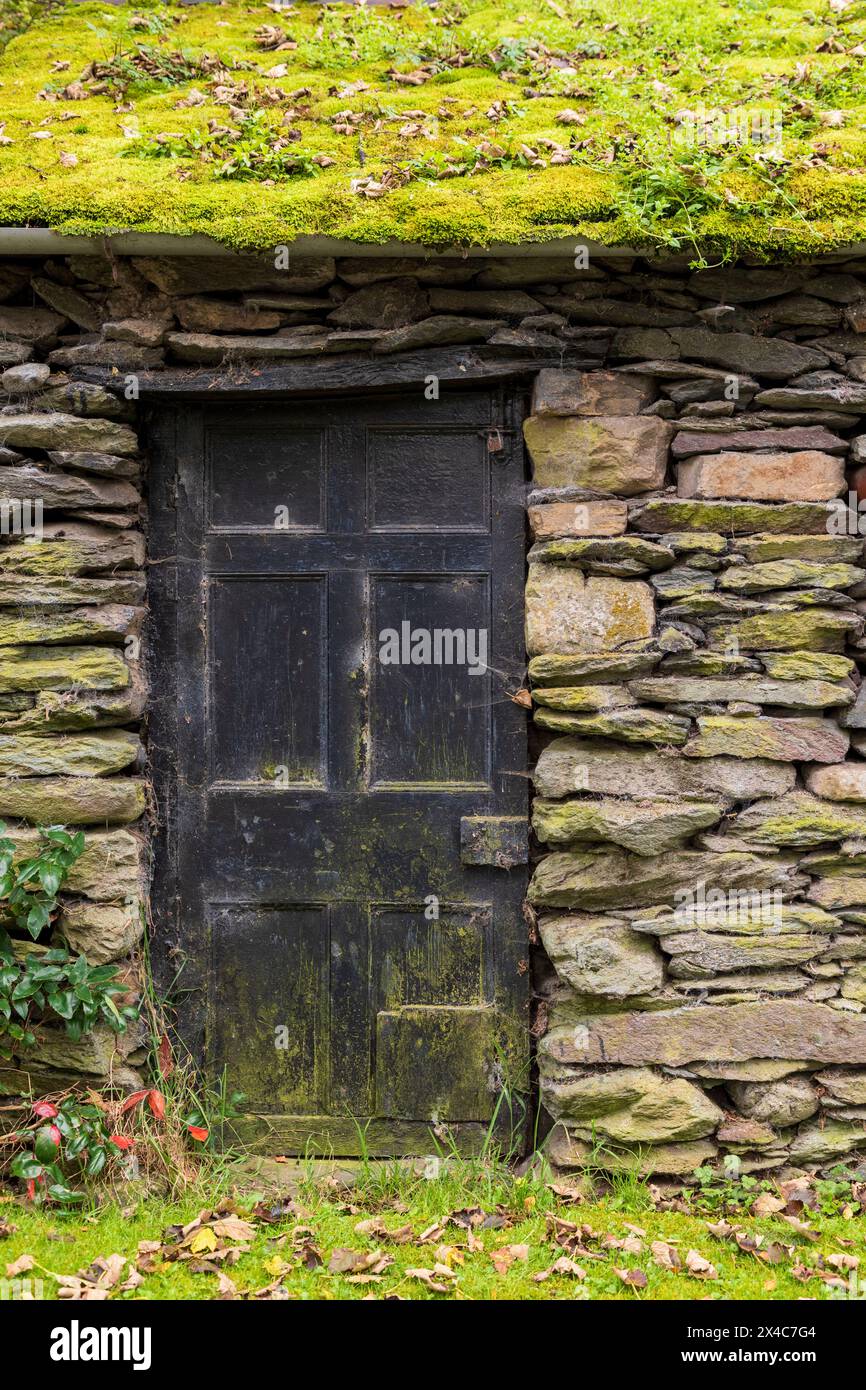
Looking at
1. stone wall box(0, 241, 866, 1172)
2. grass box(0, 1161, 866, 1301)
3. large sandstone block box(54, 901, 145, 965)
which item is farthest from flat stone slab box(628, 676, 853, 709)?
large sandstone block box(54, 901, 145, 965)

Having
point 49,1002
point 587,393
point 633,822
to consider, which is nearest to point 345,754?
point 633,822

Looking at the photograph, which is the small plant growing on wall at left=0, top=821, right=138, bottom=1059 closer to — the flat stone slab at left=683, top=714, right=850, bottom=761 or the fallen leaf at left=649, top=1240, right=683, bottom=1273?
the fallen leaf at left=649, top=1240, right=683, bottom=1273

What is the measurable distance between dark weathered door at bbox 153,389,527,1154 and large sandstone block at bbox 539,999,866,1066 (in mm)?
426

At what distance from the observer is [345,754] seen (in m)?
3.31

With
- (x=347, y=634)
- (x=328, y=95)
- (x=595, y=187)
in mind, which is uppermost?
(x=328, y=95)

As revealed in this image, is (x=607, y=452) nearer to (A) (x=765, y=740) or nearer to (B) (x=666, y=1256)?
(A) (x=765, y=740)

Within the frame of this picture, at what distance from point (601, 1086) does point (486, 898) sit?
28.5 inches

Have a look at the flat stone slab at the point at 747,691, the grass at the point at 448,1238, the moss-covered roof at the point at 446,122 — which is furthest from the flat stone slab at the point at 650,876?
the moss-covered roof at the point at 446,122

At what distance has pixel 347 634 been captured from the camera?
131 inches

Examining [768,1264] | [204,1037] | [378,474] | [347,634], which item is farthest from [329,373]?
[768,1264]

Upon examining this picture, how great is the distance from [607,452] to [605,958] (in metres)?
1.72

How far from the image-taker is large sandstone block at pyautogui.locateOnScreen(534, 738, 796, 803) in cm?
309

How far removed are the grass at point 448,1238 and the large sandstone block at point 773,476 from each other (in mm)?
2303

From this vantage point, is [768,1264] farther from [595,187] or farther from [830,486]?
[595,187]
